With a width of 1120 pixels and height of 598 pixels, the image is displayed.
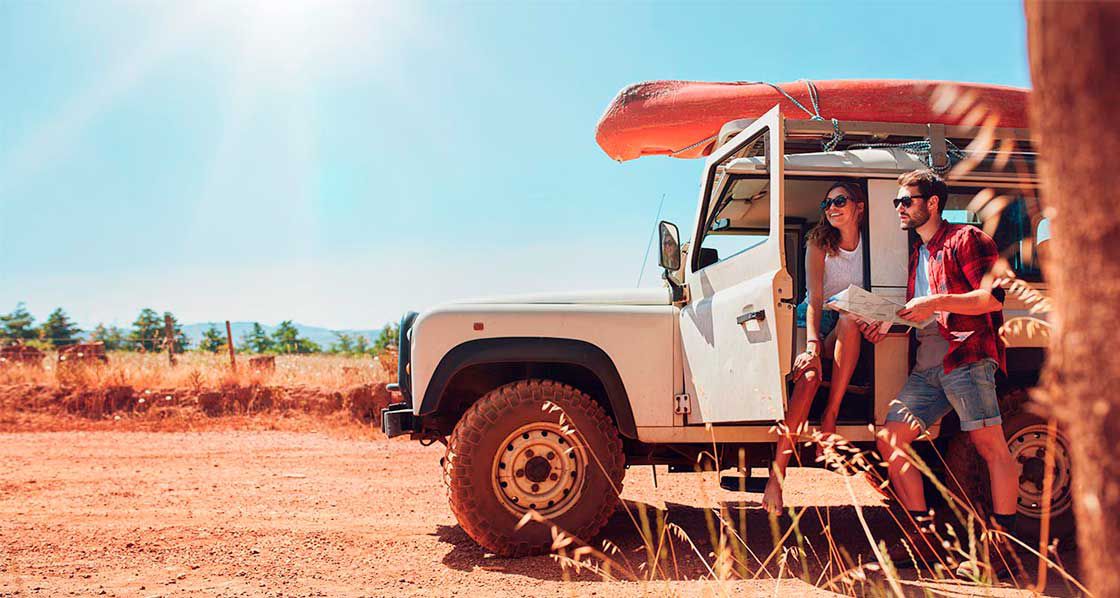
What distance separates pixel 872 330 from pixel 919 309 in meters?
0.30

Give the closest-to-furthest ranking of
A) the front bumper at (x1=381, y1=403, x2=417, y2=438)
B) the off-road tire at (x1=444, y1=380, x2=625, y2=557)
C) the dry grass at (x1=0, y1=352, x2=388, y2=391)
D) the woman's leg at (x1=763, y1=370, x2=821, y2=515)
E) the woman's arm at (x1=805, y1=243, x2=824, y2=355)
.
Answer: the woman's leg at (x1=763, y1=370, x2=821, y2=515) < the woman's arm at (x1=805, y1=243, x2=824, y2=355) < the off-road tire at (x1=444, y1=380, x2=625, y2=557) < the front bumper at (x1=381, y1=403, x2=417, y2=438) < the dry grass at (x1=0, y1=352, x2=388, y2=391)

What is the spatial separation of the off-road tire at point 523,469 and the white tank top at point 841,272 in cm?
148

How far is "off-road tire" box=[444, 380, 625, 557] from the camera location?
4.57 metres

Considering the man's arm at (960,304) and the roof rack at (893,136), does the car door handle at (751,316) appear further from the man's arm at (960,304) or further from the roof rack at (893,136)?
the roof rack at (893,136)

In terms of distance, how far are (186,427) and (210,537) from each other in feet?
23.1

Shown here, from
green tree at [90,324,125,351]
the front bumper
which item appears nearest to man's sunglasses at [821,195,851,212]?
the front bumper

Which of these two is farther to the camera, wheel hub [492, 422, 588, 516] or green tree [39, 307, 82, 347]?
green tree [39, 307, 82, 347]

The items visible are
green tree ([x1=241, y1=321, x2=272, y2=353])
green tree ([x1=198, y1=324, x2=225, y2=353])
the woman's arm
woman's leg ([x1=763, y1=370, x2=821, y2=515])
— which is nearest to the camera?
woman's leg ([x1=763, y1=370, x2=821, y2=515])

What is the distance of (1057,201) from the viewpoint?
43.0 inches

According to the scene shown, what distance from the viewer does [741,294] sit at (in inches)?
168

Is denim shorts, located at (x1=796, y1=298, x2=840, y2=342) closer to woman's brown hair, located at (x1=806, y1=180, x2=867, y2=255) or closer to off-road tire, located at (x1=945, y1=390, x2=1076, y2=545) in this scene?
woman's brown hair, located at (x1=806, y1=180, x2=867, y2=255)

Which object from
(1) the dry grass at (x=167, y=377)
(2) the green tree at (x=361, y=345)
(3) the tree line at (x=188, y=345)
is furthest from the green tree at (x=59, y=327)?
(1) the dry grass at (x=167, y=377)

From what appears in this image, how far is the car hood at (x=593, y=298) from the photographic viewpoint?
492cm

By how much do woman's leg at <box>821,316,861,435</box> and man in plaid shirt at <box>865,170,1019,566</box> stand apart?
0.27m
